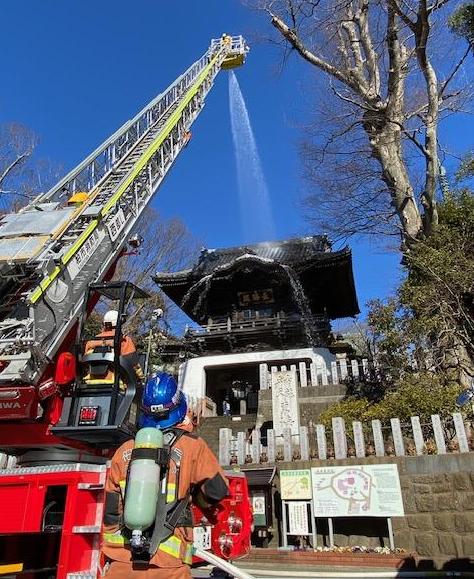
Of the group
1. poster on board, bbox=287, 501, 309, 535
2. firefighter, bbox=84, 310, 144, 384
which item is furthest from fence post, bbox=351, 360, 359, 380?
firefighter, bbox=84, 310, 144, 384

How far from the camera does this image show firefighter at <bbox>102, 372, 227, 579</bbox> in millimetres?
2207

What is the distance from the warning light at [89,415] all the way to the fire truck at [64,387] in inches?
0.4

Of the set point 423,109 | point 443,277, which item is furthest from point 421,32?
point 443,277

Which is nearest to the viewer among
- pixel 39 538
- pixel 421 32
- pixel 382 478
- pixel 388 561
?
pixel 39 538

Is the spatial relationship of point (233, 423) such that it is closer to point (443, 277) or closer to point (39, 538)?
point (443, 277)

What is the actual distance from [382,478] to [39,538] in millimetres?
6015

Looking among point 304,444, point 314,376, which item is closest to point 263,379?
point 314,376

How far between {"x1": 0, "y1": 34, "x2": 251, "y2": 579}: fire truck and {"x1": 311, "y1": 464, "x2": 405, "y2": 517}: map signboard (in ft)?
13.4

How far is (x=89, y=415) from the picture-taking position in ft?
14.1

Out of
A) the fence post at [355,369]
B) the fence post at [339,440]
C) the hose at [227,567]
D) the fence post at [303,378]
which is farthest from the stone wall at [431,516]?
the fence post at [303,378]

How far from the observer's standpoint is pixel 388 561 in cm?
650

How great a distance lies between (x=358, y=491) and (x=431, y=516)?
1188 millimetres

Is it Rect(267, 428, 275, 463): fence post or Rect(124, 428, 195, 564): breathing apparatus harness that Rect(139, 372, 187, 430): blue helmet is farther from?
Rect(267, 428, 275, 463): fence post

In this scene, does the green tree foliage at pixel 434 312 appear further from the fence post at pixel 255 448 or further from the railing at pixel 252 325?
the railing at pixel 252 325
